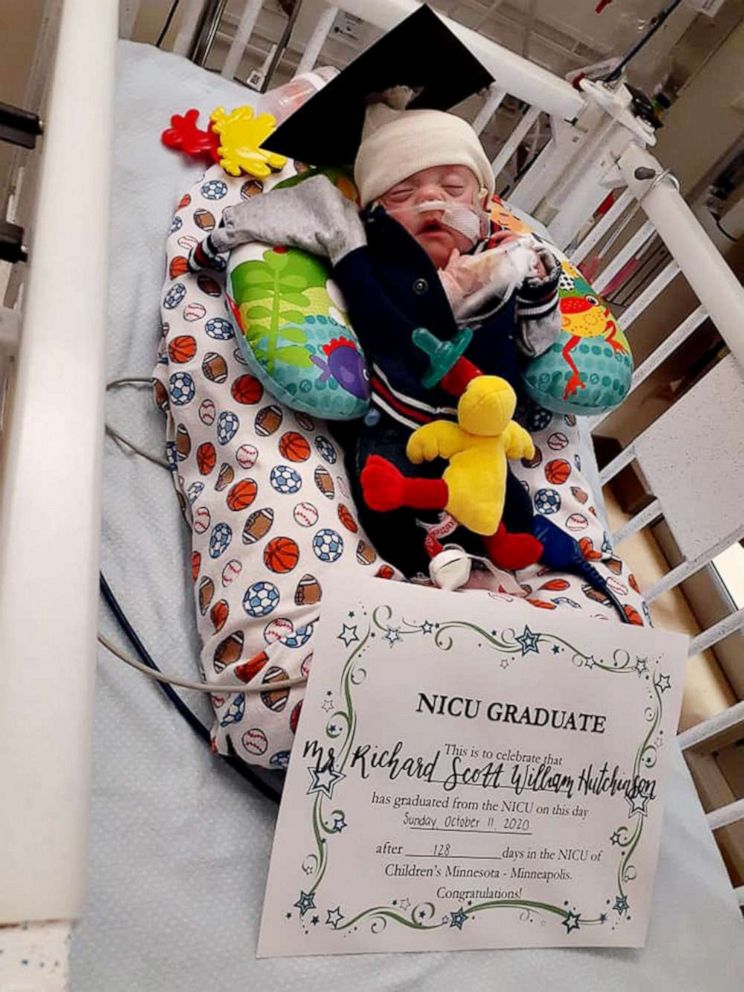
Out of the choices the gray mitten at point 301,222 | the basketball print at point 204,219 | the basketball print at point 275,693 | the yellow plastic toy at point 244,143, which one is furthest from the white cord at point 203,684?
the yellow plastic toy at point 244,143

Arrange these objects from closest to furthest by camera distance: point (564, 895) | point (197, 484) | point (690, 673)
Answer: point (564, 895), point (197, 484), point (690, 673)

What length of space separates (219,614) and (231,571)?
41mm

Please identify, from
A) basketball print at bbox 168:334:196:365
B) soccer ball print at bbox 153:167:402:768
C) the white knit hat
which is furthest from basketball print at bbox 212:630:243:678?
the white knit hat

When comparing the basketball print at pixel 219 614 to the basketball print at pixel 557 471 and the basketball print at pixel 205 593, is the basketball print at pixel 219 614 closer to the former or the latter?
the basketball print at pixel 205 593

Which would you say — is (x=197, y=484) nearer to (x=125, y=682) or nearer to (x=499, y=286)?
(x=125, y=682)

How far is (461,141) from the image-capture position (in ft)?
3.17

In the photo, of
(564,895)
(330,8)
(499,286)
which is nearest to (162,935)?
(564,895)

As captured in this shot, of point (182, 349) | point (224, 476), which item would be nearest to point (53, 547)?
point (224, 476)

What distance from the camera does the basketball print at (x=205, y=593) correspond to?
0.78 m

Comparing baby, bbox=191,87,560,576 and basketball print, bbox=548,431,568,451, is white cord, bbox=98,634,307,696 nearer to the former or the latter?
baby, bbox=191,87,560,576

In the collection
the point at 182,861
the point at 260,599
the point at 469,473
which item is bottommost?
the point at 182,861

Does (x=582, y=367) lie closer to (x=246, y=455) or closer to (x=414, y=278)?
(x=414, y=278)

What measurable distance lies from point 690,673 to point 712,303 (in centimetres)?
103

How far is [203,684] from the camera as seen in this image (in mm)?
732
